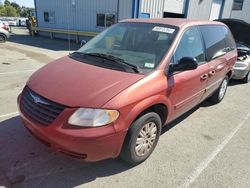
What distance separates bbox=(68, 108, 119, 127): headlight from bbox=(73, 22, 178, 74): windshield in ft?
2.75

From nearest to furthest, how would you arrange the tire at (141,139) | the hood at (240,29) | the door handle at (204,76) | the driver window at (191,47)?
the tire at (141,139)
the driver window at (191,47)
the door handle at (204,76)
the hood at (240,29)

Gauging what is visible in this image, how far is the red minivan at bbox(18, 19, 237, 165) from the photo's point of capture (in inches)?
99.6

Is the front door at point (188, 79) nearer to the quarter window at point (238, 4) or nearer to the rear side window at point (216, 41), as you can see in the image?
the rear side window at point (216, 41)

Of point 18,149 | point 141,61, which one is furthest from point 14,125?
point 141,61

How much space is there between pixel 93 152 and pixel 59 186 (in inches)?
25.2

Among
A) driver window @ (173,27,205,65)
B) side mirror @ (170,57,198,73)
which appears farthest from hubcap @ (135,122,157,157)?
driver window @ (173,27,205,65)

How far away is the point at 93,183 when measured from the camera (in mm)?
2836

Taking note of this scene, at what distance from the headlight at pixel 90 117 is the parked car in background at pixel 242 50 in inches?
232

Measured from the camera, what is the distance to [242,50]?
742 cm

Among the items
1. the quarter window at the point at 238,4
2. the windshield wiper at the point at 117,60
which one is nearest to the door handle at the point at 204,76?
the windshield wiper at the point at 117,60

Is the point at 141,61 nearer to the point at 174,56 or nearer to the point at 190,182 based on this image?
the point at 174,56

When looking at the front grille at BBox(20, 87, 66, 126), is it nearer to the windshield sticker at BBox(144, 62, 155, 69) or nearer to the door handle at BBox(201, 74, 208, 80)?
the windshield sticker at BBox(144, 62, 155, 69)

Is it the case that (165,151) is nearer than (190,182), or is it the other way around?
(190,182)

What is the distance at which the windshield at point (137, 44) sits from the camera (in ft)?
10.8
